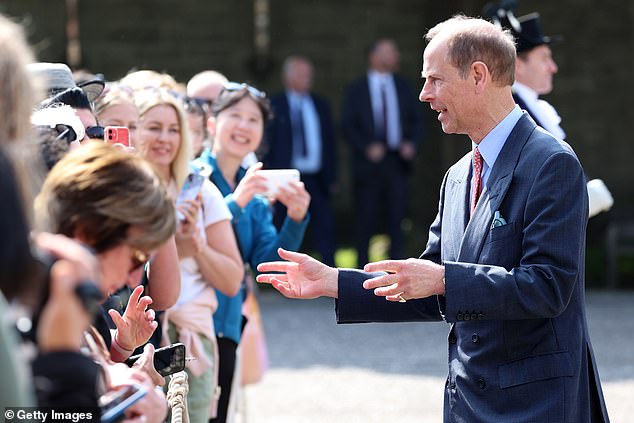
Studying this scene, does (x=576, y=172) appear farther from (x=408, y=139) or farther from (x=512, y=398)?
(x=408, y=139)

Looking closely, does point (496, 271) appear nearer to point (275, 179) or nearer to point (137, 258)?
point (137, 258)

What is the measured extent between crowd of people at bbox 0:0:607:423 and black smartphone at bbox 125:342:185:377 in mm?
66

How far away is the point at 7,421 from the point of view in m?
2.39

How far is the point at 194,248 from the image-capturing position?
513 centimetres

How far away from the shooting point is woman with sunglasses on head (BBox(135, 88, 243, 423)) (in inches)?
200

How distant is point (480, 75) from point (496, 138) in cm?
20

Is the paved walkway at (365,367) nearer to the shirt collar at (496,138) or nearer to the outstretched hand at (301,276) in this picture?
the outstretched hand at (301,276)

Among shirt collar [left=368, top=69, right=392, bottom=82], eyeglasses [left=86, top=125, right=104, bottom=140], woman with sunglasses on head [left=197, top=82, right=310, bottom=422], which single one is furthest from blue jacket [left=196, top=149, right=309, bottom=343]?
shirt collar [left=368, top=69, right=392, bottom=82]

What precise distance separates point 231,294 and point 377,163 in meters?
8.30

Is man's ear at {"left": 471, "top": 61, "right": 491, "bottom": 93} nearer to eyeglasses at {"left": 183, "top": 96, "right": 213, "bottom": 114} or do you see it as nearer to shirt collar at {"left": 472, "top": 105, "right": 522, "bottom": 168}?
shirt collar at {"left": 472, "top": 105, "right": 522, "bottom": 168}

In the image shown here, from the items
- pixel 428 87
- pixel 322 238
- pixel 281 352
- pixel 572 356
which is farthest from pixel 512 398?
→ pixel 322 238

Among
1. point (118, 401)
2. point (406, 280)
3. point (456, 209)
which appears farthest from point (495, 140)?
point (118, 401)

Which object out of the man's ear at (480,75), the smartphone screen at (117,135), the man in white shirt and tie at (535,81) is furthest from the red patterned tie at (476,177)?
the man in white shirt and tie at (535,81)

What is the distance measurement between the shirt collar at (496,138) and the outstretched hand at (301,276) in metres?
0.61
